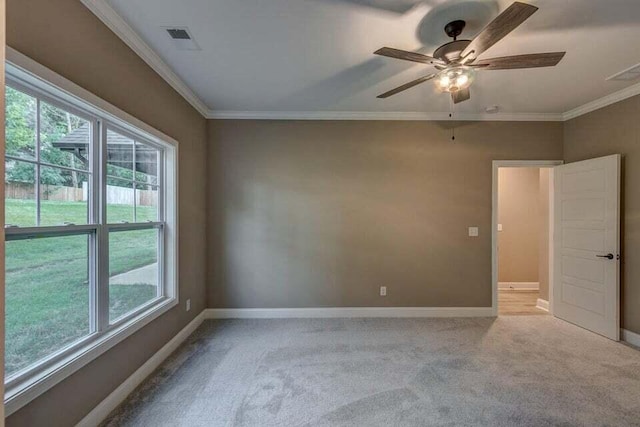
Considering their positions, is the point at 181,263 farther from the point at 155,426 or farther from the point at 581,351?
the point at 581,351

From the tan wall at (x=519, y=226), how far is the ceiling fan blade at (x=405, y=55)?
169 inches

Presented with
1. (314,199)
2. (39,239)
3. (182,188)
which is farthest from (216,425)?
(314,199)

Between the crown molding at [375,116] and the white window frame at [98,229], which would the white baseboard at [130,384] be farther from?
the crown molding at [375,116]

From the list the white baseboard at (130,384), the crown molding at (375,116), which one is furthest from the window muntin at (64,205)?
the crown molding at (375,116)

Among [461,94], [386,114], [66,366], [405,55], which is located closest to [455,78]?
[461,94]

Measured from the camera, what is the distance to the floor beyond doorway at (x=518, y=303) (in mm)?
3996

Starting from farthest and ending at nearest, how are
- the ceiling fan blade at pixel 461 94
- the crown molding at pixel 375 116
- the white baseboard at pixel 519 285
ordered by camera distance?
the white baseboard at pixel 519 285 < the crown molding at pixel 375 116 < the ceiling fan blade at pixel 461 94

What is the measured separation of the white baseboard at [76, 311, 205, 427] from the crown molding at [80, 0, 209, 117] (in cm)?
254

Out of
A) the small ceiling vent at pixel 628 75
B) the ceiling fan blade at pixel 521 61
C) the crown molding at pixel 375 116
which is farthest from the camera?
the crown molding at pixel 375 116

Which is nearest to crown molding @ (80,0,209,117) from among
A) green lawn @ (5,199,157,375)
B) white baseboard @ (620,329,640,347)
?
green lawn @ (5,199,157,375)

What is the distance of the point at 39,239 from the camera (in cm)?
158

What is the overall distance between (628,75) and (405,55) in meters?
2.53

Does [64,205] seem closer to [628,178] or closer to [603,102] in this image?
[628,178]

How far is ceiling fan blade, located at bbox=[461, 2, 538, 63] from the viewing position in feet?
4.47
